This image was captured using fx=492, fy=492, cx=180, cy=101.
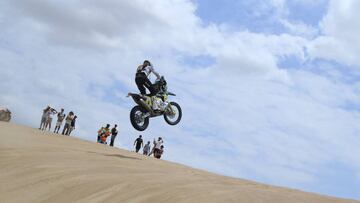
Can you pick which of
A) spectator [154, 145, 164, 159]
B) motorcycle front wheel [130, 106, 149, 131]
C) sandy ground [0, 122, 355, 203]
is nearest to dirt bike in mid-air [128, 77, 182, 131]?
motorcycle front wheel [130, 106, 149, 131]

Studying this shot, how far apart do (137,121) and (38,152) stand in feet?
15.2

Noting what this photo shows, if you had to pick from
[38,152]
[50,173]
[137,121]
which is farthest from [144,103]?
[50,173]

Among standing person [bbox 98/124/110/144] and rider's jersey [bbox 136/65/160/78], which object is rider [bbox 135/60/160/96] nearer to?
rider's jersey [bbox 136/65/160/78]

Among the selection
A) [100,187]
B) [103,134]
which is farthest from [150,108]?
[103,134]

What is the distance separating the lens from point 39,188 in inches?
257

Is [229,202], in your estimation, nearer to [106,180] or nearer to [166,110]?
[106,180]

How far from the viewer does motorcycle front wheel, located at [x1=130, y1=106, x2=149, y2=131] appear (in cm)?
1344

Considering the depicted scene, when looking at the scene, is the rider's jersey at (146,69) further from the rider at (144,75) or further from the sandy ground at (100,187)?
the sandy ground at (100,187)

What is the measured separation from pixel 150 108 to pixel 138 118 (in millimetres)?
478

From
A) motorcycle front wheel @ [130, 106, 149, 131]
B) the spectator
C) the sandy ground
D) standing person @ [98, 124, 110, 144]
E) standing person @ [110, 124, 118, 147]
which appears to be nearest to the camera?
the sandy ground

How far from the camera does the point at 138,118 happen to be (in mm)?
13648

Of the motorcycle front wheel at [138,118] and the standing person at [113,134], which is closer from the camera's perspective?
the motorcycle front wheel at [138,118]

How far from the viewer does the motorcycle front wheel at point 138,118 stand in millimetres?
13438

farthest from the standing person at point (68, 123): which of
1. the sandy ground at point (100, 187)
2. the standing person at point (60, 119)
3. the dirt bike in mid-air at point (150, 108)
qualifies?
the sandy ground at point (100, 187)
